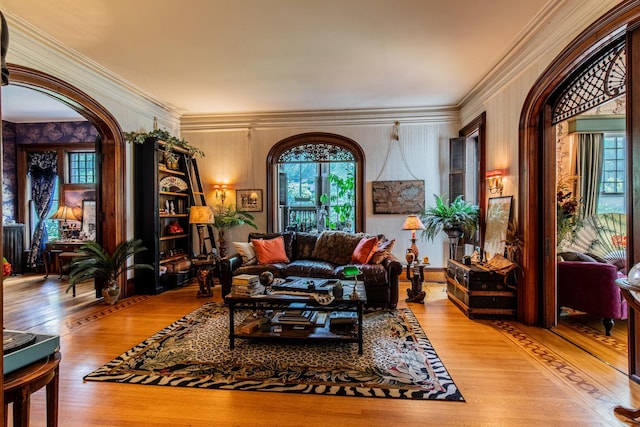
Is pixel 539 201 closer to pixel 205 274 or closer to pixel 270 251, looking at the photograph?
pixel 270 251

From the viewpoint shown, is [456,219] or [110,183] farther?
[456,219]

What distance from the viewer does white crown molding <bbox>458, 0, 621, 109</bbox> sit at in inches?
109

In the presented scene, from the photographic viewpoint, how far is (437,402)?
2232 mm

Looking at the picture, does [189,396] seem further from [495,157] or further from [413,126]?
[413,126]

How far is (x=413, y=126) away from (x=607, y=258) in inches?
137

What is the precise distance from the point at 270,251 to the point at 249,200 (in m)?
1.78

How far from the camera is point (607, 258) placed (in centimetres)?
445

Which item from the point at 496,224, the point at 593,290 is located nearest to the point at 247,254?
the point at 496,224

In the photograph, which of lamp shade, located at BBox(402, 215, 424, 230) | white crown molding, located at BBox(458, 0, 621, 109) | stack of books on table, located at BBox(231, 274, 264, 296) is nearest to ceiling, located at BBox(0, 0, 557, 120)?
white crown molding, located at BBox(458, 0, 621, 109)

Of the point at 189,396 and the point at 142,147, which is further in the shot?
the point at 142,147

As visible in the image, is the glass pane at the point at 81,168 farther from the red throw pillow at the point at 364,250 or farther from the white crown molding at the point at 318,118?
the red throw pillow at the point at 364,250

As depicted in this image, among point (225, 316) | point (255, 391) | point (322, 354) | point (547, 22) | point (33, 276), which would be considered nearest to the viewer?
point (255, 391)

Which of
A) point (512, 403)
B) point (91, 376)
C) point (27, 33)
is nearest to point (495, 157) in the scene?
point (512, 403)

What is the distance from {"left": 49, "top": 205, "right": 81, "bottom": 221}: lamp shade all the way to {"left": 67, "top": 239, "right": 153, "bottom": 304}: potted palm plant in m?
2.35
